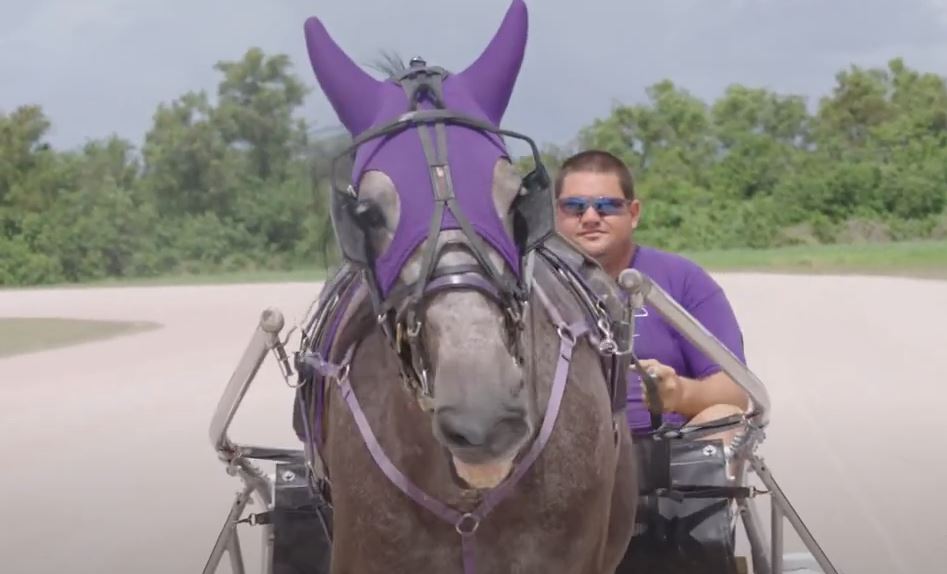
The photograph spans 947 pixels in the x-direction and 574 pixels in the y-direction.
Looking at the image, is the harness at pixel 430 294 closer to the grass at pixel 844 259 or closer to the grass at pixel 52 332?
the grass at pixel 52 332

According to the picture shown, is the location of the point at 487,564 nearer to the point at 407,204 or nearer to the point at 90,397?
the point at 407,204

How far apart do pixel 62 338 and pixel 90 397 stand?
8.17 m

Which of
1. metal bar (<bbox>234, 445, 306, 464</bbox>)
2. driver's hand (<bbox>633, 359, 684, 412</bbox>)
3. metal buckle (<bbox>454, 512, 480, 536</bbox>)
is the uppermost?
driver's hand (<bbox>633, 359, 684, 412</bbox>)

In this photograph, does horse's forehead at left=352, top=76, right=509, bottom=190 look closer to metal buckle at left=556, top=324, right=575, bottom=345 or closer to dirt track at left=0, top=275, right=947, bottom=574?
metal buckle at left=556, top=324, right=575, bottom=345

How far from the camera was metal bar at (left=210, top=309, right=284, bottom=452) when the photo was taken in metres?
2.91

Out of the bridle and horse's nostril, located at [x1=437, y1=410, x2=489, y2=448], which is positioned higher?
the bridle

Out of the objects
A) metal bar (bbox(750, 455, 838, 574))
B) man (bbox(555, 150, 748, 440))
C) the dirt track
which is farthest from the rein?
the dirt track

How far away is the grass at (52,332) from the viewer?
18703 millimetres

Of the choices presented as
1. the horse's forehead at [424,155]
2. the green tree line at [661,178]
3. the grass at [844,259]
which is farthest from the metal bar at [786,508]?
the green tree line at [661,178]

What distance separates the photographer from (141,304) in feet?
95.1

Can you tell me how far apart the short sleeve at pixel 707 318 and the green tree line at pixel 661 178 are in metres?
30.9

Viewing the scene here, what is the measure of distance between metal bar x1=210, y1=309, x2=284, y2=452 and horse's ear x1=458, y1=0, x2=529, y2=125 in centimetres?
78

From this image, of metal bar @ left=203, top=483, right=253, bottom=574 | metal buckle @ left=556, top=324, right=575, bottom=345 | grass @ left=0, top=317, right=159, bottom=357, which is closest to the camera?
metal buckle @ left=556, top=324, right=575, bottom=345

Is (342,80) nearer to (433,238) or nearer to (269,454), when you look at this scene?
(433,238)
